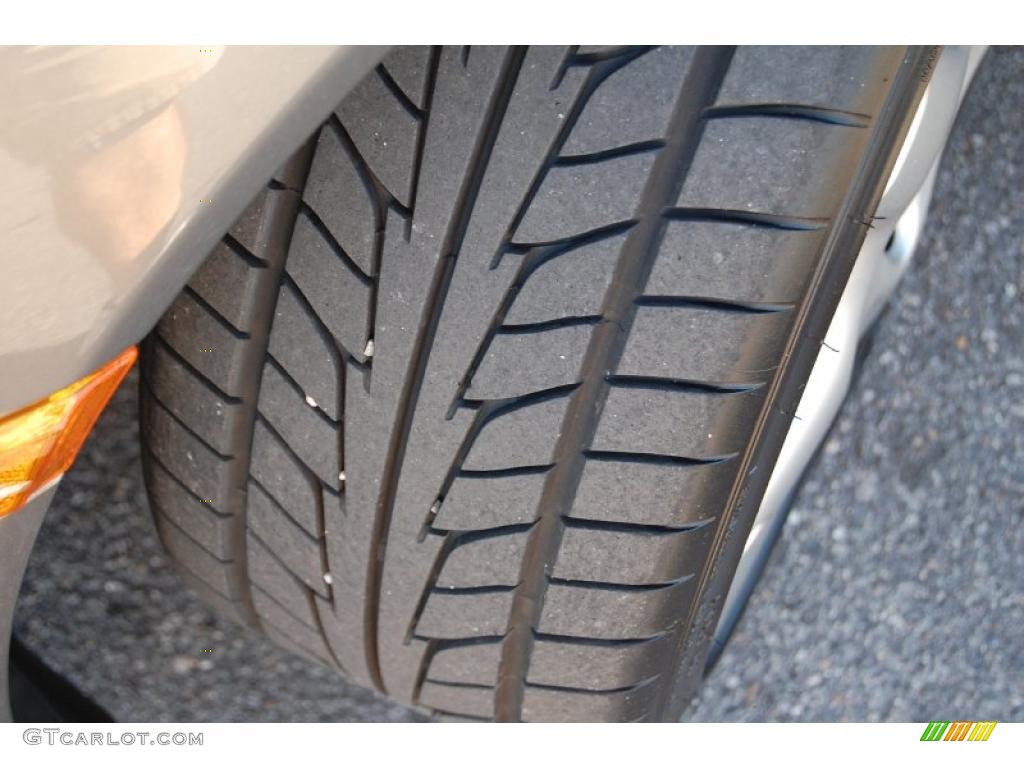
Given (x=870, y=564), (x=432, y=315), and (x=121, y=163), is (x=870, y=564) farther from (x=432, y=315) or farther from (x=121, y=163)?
(x=121, y=163)

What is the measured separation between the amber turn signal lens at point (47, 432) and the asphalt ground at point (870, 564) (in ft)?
1.60

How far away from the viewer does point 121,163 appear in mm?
417

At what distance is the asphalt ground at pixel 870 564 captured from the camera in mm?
1002

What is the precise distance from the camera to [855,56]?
516mm

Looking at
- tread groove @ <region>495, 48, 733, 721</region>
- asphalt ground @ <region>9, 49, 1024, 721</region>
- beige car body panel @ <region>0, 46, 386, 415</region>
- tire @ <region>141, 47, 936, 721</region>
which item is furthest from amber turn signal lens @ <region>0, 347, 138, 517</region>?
asphalt ground @ <region>9, 49, 1024, 721</region>

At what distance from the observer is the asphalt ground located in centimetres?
100

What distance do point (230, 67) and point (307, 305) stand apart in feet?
0.76

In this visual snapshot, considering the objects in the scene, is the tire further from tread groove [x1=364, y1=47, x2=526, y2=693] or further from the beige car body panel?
the beige car body panel

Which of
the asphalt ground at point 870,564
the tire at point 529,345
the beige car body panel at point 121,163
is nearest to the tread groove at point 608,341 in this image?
the tire at point 529,345

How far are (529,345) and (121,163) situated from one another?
9.8 inches

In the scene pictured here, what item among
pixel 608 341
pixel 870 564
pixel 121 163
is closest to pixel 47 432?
pixel 121 163

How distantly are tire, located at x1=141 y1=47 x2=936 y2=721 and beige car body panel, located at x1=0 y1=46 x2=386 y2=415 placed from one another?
13 cm
